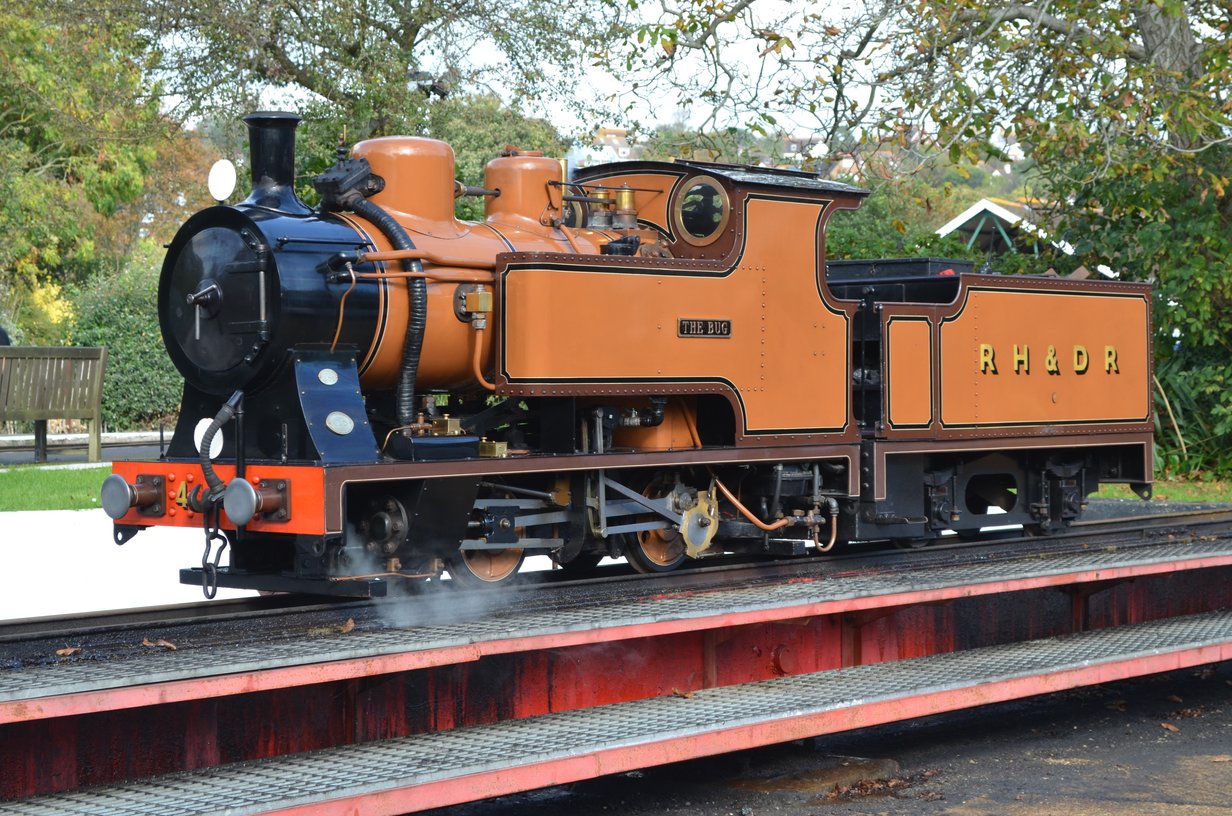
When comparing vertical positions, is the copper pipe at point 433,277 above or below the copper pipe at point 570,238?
below

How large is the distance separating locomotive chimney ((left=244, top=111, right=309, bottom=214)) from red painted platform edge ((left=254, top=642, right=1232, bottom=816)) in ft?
11.6

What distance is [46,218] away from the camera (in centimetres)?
2766

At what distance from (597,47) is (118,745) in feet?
47.3

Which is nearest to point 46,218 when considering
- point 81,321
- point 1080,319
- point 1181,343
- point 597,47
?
point 81,321

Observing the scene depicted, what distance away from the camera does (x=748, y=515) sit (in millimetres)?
8383

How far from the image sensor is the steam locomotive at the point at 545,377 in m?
6.90

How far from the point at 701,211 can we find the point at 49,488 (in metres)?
10.0

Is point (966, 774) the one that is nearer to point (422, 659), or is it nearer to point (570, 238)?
point (422, 659)

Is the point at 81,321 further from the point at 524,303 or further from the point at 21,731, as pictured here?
the point at 21,731

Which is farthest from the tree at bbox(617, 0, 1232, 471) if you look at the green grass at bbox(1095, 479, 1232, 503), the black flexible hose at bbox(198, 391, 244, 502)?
the black flexible hose at bbox(198, 391, 244, 502)

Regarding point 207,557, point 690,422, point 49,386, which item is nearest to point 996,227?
point 49,386

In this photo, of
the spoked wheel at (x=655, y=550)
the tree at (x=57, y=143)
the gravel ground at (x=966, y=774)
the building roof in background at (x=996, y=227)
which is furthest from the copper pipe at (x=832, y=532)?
the tree at (x=57, y=143)

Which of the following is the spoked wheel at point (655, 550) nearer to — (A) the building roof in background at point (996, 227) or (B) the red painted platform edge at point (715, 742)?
(B) the red painted platform edge at point (715, 742)

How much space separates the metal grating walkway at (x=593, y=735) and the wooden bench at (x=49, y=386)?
14180 mm
